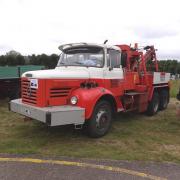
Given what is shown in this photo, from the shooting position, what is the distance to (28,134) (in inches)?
303

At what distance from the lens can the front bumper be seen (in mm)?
6278

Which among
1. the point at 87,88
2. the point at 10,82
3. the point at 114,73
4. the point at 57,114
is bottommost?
the point at 57,114

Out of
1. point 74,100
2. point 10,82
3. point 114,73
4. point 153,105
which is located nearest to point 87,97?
point 74,100

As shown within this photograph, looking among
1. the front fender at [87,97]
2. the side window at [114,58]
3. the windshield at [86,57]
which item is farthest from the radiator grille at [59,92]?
the side window at [114,58]

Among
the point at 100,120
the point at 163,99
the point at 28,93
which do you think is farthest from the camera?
the point at 163,99

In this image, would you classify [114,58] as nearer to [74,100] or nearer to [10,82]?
[74,100]

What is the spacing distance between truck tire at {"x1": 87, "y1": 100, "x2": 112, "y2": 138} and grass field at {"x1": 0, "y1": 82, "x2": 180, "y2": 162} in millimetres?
191

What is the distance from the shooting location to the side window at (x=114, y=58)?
8203 mm

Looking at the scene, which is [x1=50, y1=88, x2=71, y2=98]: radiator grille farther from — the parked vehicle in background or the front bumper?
the parked vehicle in background

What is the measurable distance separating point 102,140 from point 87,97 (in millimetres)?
1205

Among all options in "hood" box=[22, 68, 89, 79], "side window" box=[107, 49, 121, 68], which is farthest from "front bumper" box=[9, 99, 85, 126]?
"side window" box=[107, 49, 121, 68]

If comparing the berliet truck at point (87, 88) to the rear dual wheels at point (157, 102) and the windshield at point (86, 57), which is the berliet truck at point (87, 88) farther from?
the rear dual wheels at point (157, 102)

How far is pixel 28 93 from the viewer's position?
285 inches

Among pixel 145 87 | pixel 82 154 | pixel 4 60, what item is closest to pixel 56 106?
pixel 82 154
